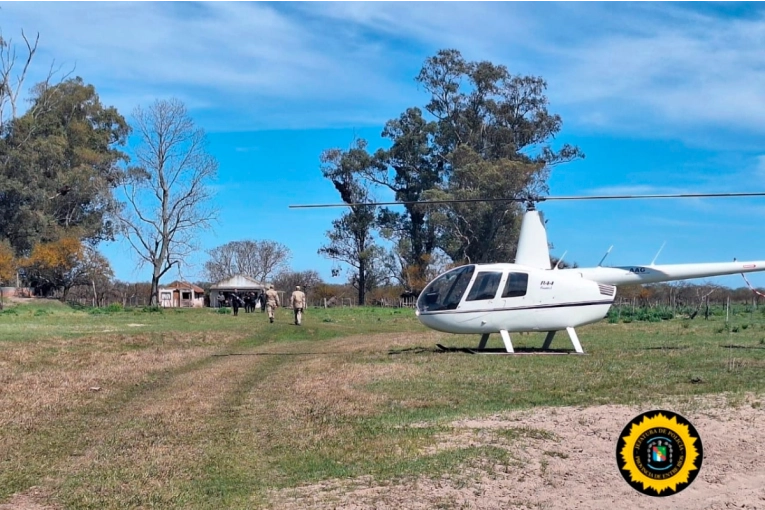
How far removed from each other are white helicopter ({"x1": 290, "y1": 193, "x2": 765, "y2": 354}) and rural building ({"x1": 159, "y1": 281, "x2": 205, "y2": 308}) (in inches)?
3141

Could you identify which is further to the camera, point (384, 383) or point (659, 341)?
point (659, 341)

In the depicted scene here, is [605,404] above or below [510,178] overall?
below

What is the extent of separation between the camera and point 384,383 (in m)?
13.1

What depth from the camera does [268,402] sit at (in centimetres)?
1157

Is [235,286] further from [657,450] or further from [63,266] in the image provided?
[657,450]

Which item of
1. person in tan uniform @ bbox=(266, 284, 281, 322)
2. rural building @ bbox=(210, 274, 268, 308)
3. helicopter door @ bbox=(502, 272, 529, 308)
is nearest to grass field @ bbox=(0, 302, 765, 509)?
helicopter door @ bbox=(502, 272, 529, 308)

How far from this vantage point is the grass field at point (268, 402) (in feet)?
24.2

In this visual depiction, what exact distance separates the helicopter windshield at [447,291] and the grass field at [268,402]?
1059 millimetres

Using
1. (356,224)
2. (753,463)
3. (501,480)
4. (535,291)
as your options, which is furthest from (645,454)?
(356,224)

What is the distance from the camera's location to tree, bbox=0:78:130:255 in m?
57.7

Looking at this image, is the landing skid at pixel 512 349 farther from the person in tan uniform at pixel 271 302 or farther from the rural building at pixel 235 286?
the rural building at pixel 235 286

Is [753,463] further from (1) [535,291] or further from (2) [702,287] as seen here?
(2) [702,287]

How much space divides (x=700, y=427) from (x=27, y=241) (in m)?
56.9

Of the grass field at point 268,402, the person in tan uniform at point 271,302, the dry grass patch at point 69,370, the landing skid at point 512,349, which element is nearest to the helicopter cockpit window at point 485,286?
the landing skid at point 512,349
